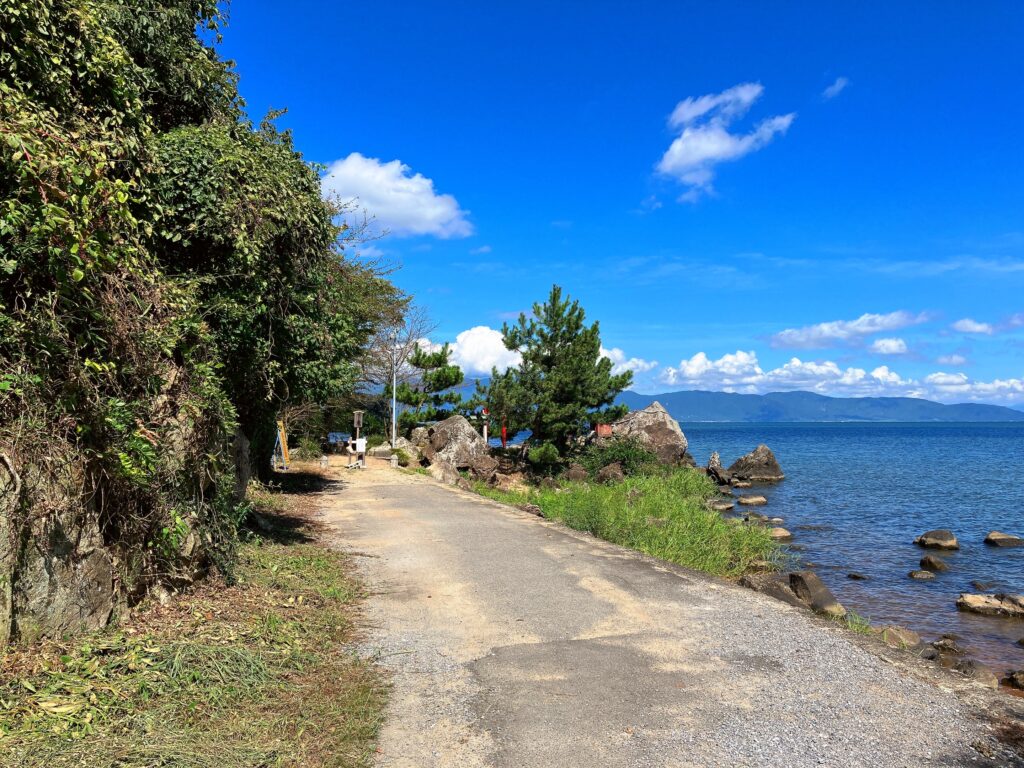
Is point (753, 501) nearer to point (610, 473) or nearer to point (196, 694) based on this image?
point (610, 473)

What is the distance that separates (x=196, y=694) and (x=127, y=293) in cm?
348

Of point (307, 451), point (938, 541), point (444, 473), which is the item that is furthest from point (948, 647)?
point (307, 451)

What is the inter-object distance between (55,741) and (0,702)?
22.3 inches

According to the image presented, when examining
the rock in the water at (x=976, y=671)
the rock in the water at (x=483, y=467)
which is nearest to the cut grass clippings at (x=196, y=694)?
the rock in the water at (x=976, y=671)

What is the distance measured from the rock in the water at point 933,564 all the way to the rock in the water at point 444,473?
1429 cm

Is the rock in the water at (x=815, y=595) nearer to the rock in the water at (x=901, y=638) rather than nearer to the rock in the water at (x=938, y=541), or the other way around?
the rock in the water at (x=901, y=638)

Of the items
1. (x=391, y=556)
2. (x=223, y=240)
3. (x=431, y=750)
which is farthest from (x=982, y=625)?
(x=223, y=240)

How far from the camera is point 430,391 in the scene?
34656 mm

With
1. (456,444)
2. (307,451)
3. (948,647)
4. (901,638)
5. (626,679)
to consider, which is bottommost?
(948,647)

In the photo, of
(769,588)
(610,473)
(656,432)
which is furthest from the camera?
(656,432)

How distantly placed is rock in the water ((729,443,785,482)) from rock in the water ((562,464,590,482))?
15762 mm

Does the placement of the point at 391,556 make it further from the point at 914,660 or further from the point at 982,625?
the point at 982,625

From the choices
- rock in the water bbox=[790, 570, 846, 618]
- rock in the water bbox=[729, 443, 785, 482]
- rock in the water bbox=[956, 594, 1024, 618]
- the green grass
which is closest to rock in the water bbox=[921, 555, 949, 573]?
rock in the water bbox=[956, 594, 1024, 618]

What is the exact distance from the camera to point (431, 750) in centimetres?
452
